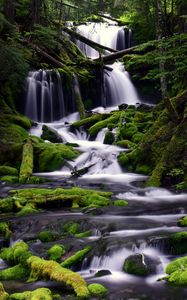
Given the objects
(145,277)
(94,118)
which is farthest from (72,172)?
(145,277)

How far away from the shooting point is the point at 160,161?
14930 mm

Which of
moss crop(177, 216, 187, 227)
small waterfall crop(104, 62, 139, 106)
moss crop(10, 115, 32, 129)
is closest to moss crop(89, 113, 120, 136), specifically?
moss crop(10, 115, 32, 129)

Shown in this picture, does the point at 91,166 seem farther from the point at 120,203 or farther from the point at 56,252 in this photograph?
the point at 56,252

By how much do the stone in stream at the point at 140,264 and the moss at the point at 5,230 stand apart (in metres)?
2.95

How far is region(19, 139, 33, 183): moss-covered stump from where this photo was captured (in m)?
15.4

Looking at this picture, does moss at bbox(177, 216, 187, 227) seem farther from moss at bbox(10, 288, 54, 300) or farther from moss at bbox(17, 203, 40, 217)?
moss at bbox(10, 288, 54, 300)

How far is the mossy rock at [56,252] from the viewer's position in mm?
7931

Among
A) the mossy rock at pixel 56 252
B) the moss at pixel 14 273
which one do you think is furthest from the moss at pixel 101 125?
the moss at pixel 14 273

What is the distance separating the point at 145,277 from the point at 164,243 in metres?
1.13

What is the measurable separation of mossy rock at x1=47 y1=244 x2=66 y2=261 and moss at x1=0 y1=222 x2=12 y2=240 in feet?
4.86

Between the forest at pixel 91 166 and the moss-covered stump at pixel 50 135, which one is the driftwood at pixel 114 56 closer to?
the forest at pixel 91 166

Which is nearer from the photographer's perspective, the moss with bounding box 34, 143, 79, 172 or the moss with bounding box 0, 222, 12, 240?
the moss with bounding box 0, 222, 12, 240

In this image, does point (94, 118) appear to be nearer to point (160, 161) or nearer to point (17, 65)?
point (17, 65)

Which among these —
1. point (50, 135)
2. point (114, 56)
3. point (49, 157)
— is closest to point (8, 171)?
point (49, 157)
